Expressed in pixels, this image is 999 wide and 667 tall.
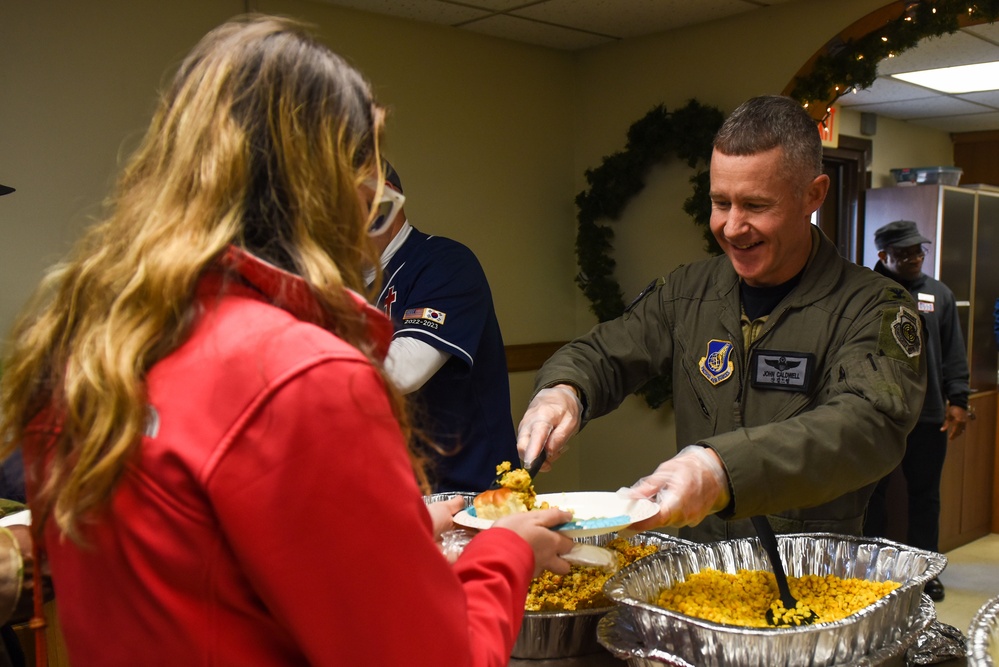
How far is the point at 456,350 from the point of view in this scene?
2.19 m

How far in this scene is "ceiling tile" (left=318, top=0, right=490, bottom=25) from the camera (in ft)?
12.3

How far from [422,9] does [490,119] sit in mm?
715

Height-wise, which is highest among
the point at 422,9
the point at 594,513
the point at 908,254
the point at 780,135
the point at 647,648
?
the point at 422,9

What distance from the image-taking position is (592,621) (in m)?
1.36

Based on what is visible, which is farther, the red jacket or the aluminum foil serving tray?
the aluminum foil serving tray

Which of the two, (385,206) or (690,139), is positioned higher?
(690,139)

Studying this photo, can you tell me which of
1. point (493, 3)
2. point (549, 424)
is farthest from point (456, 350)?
point (493, 3)

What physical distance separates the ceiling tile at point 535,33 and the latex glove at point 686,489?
3058 mm

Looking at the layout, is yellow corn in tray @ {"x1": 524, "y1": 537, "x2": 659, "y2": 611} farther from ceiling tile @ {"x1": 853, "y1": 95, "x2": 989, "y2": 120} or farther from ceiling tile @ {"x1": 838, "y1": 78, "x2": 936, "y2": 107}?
ceiling tile @ {"x1": 853, "y1": 95, "x2": 989, "y2": 120}

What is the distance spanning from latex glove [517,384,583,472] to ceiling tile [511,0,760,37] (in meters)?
2.46

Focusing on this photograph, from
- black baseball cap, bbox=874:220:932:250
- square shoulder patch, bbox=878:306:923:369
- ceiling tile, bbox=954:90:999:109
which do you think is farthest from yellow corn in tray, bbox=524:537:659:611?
ceiling tile, bbox=954:90:999:109

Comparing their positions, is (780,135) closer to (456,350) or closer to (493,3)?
(456,350)

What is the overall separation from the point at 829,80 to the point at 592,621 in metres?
3.02

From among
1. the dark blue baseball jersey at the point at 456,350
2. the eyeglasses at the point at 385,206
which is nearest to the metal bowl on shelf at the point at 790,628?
the eyeglasses at the point at 385,206
